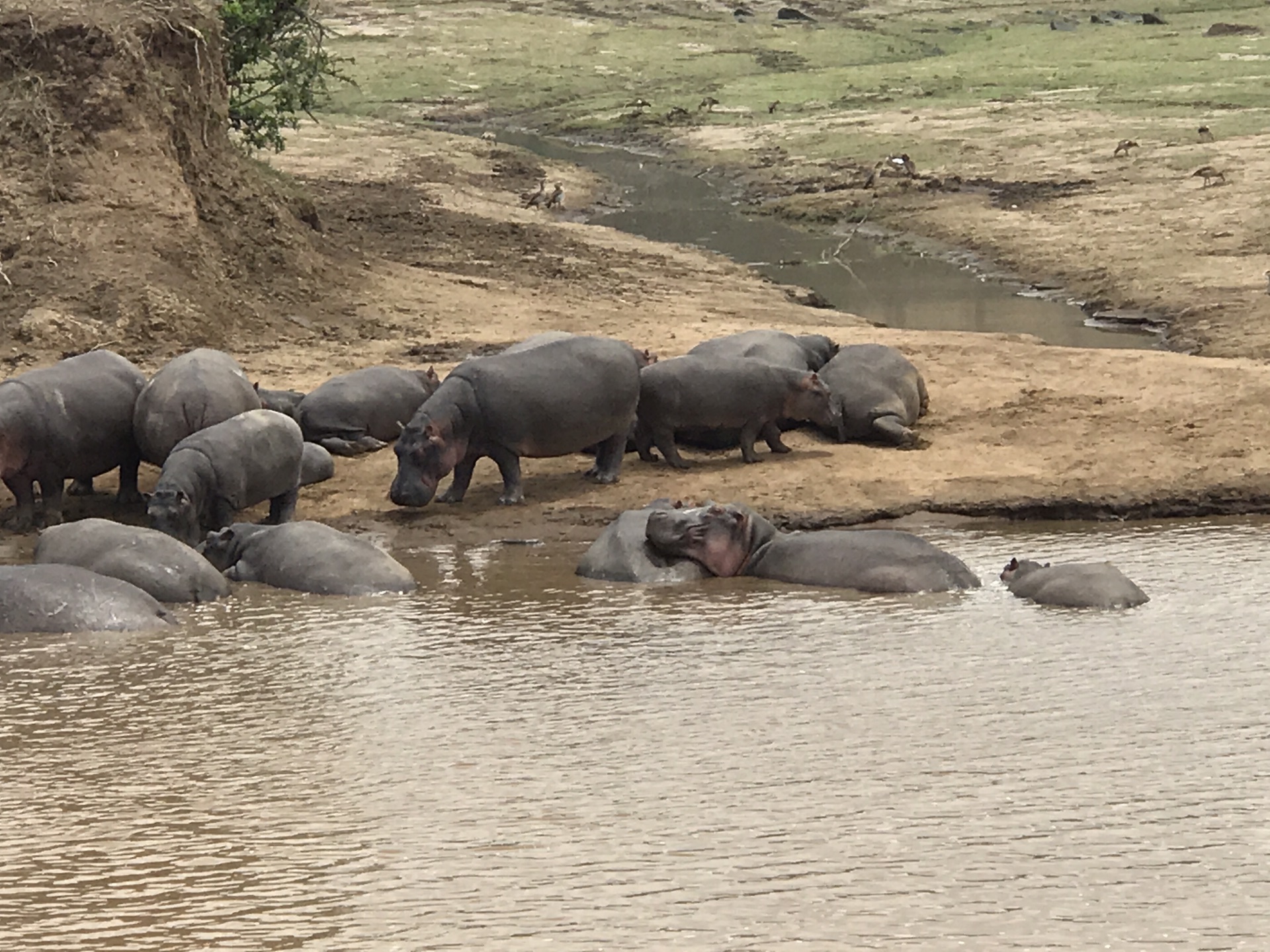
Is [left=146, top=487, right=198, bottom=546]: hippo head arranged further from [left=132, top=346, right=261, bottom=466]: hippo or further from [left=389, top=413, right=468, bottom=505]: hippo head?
[left=389, top=413, right=468, bottom=505]: hippo head

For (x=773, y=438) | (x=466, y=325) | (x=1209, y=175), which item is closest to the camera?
(x=773, y=438)

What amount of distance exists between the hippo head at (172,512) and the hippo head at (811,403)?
344cm

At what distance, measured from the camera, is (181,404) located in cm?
981

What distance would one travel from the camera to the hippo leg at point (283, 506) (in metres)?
9.73

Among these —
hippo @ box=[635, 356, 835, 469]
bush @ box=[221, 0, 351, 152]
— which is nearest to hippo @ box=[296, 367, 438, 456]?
hippo @ box=[635, 356, 835, 469]

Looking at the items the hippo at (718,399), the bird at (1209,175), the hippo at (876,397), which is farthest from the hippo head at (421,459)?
the bird at (1209,175)

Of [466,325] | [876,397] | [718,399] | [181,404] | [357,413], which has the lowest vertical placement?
[466,325]

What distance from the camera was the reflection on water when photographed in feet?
15.6

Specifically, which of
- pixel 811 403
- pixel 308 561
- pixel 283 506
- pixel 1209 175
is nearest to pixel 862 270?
pixel 1209 175

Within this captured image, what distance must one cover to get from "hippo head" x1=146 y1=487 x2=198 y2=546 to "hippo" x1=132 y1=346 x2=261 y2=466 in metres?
0.71

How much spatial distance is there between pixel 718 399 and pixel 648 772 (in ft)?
15.9

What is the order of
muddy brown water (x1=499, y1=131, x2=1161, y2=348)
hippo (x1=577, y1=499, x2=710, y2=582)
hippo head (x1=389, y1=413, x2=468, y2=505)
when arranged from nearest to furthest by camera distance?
hippo (x1=577, y1=499, x2=710, y2=582) → hippo head (x1=389, y1=413, x2=468, y2=505) → muddy brown water (x1=499, y1=131, x2=1161, y2=348)

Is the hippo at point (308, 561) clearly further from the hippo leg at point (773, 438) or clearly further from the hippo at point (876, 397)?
the hippo at point (876, 397)

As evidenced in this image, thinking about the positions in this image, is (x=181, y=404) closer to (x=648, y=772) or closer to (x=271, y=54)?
(x=648, y=772)
